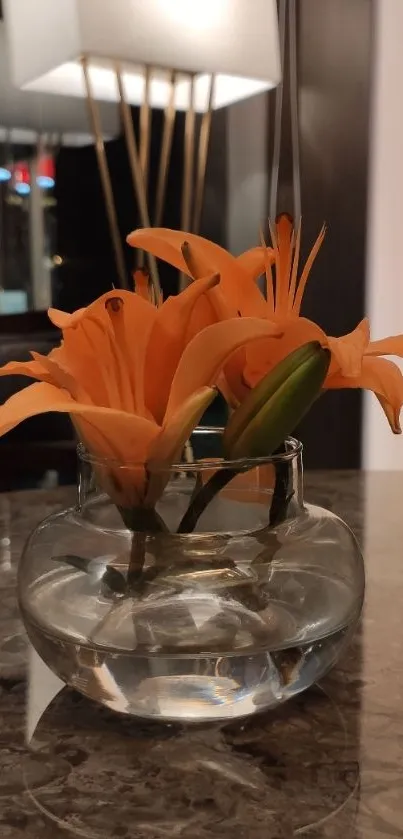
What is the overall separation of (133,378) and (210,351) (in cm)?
5

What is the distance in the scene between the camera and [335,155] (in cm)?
235

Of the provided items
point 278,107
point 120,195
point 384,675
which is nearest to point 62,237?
point 120,195

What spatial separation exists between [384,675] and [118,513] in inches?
7.9

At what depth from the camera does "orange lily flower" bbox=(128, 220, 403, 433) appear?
42 cm

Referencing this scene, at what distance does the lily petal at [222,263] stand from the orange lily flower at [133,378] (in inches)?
1.6

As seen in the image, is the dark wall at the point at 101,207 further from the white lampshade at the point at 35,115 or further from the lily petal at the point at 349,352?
the lily petal at the point at 349,352

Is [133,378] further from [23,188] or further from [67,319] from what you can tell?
[23,188]

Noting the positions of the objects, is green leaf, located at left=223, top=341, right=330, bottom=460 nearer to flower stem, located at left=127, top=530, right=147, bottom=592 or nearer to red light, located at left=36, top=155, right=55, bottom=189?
flower stem, located at left=127, top=530, right=147, bottom=592

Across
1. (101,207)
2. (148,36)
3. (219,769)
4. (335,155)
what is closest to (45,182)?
(101,207)

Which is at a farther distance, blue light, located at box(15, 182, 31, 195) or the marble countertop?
blue light, located at box(15, 182, 31, 195)

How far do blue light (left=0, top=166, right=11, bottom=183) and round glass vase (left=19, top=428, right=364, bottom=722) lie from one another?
2119 mm

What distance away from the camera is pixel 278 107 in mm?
2369

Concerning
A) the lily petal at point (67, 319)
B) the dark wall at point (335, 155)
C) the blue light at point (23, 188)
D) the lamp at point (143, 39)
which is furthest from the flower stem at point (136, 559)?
the blue light at point (23, 188)

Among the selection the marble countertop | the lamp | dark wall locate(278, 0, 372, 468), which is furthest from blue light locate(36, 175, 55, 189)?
the marble countertop
